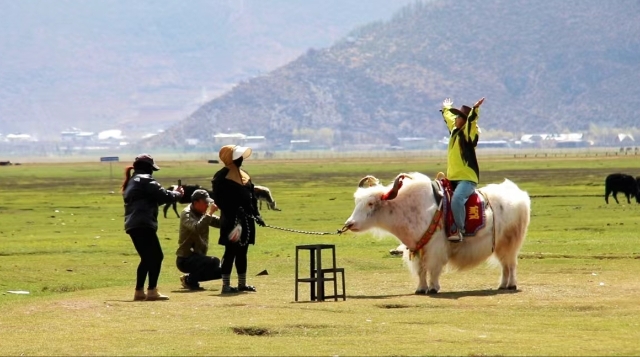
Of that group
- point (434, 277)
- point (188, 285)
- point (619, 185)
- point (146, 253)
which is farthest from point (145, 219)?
point (619, 185)

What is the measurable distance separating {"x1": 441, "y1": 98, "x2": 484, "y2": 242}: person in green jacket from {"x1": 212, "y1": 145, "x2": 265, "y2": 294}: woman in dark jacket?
2361 millimetres

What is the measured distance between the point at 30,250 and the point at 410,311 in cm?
1264

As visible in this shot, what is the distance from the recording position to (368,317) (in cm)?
1630

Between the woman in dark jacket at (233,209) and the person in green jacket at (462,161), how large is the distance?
2.36 metres

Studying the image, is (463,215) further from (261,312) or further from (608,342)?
(608,342)

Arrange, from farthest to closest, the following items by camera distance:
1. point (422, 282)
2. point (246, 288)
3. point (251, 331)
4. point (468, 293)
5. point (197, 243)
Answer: point (197, 243) → point (246, 288) → point (422, 282) → point (468, 293) → point (251, 331)

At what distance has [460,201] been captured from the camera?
19312mm

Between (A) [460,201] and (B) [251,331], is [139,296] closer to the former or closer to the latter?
(B) [251,331]

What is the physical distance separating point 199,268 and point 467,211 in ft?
11.6

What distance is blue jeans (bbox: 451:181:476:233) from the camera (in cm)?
1931

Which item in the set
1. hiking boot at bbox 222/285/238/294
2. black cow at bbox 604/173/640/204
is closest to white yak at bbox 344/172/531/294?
hiking boot at bbox 222/285/238/294

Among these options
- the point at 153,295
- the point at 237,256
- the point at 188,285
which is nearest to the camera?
the point at 153,295

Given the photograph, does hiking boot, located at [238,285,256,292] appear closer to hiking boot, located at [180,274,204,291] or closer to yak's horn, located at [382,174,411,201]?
hiking boot, located at [180,274,204,291]

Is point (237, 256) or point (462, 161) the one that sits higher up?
point (462, 161)
